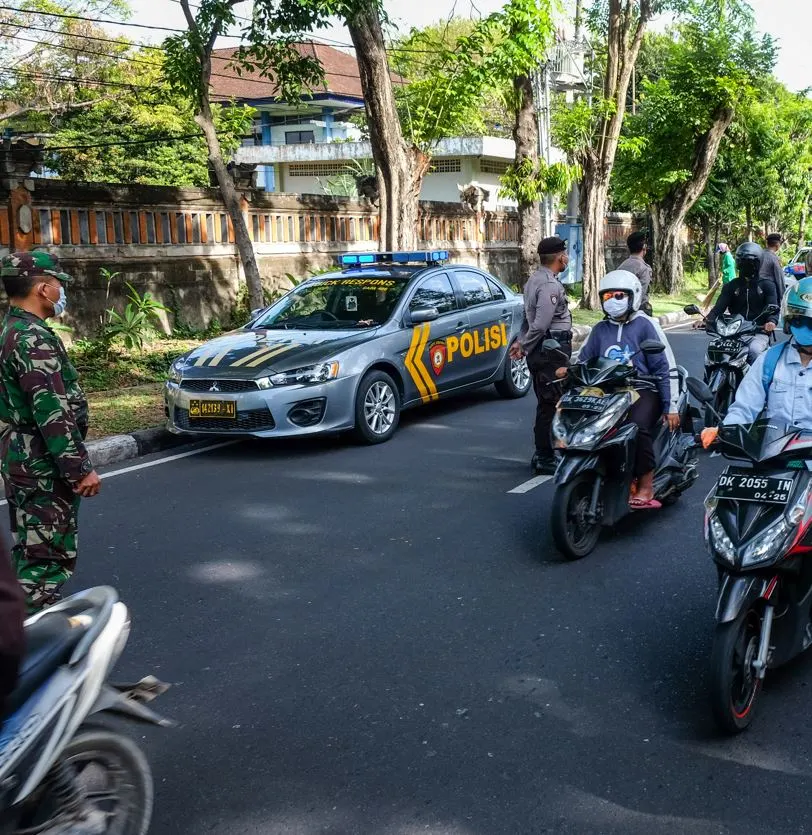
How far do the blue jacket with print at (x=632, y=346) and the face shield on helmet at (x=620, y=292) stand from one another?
96mm

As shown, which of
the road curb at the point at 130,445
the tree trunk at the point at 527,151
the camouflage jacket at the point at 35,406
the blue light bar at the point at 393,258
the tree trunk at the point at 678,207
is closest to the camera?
the camouflage jacket at the point at 35,406

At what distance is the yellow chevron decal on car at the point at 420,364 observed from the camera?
999 cm

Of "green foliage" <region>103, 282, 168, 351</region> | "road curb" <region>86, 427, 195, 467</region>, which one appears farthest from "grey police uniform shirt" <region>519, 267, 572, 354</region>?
"green foliage" <region>103, 282, 168, 351</region>

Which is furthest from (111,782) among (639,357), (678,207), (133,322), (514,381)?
(678,207)

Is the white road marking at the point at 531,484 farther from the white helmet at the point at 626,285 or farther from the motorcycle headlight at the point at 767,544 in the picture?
the motorcycle headlight at the point at 767,544

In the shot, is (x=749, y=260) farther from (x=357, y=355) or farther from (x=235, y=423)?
(x=235, y=423)

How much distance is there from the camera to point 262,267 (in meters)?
18.1

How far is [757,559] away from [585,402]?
7.98 ft

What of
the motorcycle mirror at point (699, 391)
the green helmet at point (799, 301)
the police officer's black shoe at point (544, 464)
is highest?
the green helmet at point (799, 301)

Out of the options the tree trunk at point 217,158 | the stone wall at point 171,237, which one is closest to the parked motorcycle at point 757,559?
the stone wall at point 171,237

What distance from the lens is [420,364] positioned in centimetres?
1012

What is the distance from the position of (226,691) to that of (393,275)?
6723 mm

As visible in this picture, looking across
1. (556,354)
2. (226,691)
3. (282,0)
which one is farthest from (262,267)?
(226,691)

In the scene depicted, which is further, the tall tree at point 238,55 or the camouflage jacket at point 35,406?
the tall tree at point 238,55
